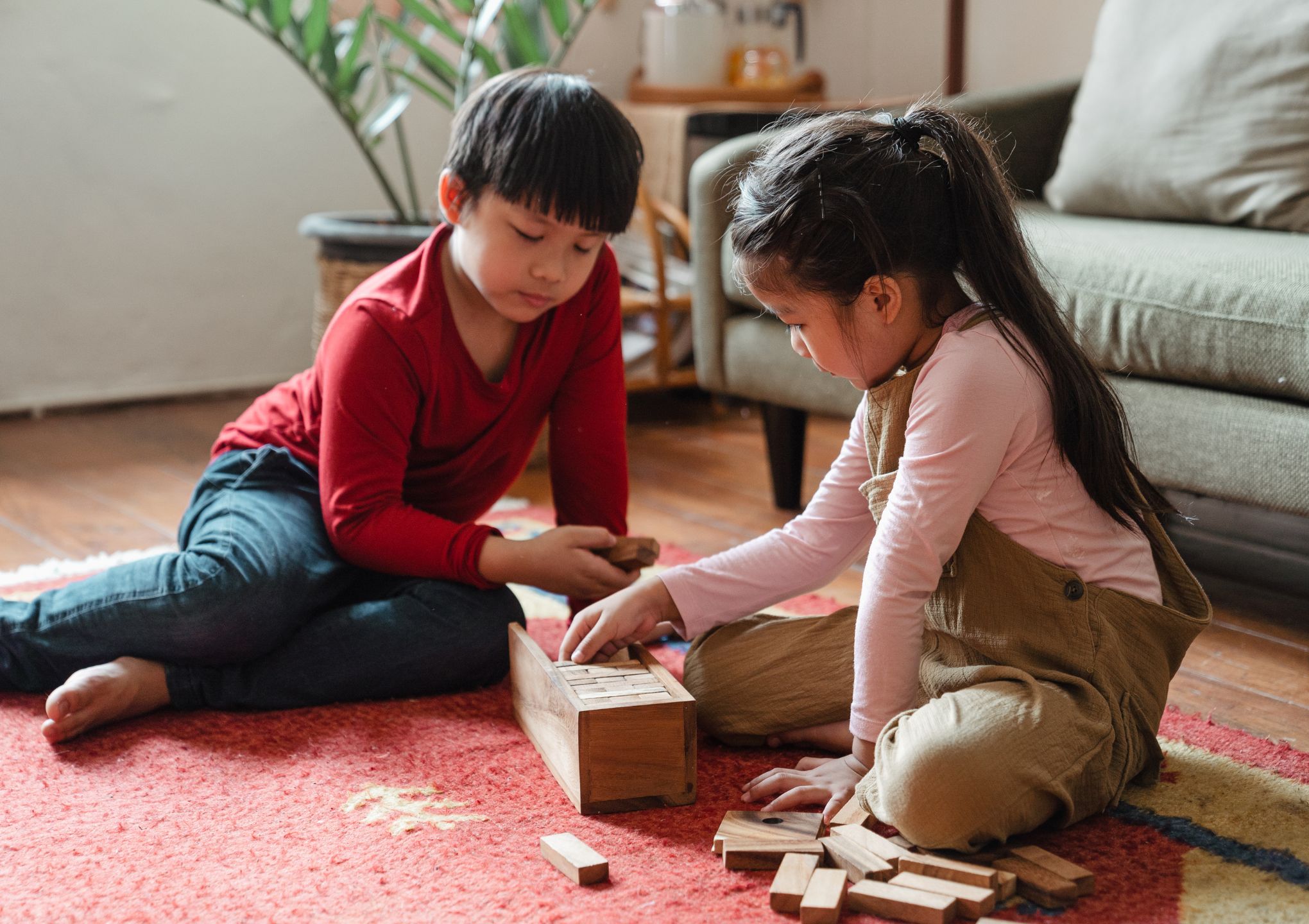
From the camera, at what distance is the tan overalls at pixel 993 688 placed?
0.81 m

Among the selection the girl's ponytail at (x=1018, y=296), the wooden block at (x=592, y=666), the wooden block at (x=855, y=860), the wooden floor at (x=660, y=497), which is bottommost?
the wooden floor at (x=660, y=497)

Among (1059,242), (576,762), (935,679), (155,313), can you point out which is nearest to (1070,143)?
(1059,242)

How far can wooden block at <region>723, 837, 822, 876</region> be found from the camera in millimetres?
819

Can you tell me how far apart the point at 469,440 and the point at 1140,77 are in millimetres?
1035

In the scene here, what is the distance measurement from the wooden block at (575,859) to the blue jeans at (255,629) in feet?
1.03

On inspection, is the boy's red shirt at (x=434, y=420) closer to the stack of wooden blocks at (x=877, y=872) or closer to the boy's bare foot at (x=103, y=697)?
the boy's bare foot at (x=103, y=697)

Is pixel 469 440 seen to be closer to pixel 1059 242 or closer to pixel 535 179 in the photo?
pixel 535 179

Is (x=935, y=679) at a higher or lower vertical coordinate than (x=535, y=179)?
lower

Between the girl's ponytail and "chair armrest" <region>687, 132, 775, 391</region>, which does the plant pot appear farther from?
the girl's ponytail

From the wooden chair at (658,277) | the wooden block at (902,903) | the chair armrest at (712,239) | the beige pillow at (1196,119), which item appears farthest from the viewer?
the wooden chair at (658,277)

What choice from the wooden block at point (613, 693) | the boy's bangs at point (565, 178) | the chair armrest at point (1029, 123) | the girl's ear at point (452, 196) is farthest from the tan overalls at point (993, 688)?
the chair armrest at point (1029, 123)

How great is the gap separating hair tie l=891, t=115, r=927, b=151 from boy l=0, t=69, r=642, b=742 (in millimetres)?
312

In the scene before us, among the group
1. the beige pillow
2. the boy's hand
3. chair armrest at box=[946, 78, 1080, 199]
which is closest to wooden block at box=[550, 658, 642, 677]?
the boy's hand

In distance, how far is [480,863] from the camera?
837mm
